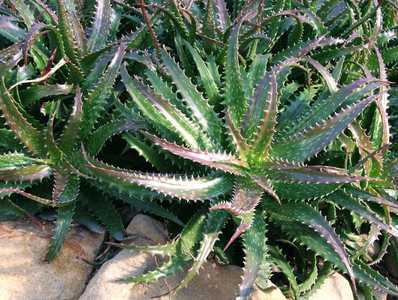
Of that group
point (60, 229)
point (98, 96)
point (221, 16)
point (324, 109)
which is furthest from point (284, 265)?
point (221, 16)

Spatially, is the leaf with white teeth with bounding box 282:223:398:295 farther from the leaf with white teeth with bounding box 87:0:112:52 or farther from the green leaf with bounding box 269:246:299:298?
the leaf with white teeth with bounding box 87:0:112:52

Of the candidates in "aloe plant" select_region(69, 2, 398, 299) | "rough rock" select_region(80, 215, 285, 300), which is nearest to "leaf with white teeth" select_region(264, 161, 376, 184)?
"aloe plant" select_region(69, 2, 398, 299)

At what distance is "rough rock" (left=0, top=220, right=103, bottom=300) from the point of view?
5.37 ft

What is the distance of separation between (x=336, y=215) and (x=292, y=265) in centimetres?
25

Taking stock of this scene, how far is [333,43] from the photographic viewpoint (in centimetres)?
221

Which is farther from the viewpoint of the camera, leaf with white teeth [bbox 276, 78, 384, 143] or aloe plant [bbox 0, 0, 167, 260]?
leaf with white teeth [bbox 276, 78, 384, 143]

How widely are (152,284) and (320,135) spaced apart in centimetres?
72

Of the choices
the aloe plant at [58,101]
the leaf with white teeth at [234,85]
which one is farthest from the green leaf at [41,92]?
the leaf with white teeth at [234,85]

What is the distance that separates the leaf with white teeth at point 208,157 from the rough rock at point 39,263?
0.46m

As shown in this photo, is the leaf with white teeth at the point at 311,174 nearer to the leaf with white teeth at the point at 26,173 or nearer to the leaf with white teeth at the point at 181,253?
the leaf with white teeth at the point at 181,253

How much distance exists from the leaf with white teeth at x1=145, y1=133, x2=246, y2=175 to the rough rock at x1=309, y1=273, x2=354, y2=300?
1.62 ft

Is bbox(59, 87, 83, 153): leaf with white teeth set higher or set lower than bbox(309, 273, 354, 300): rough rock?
higher

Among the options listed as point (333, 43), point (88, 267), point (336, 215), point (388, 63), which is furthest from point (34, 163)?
point (388, 63)

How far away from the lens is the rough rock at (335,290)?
5.98 ft
